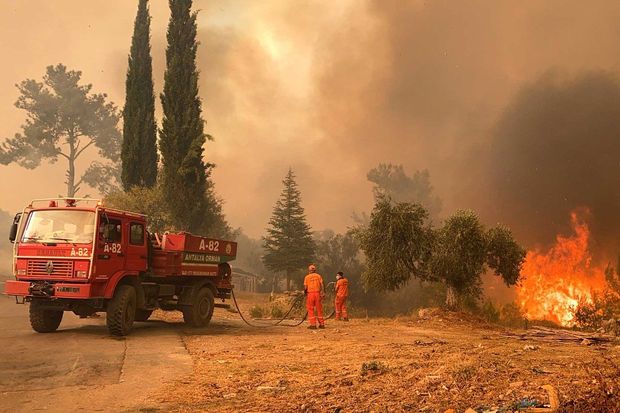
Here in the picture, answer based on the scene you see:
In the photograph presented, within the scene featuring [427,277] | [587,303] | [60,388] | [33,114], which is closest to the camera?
[60,388]

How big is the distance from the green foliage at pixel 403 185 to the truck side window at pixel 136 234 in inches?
2389

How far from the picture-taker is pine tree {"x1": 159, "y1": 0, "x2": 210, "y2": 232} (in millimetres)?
32062

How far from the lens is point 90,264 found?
11.9m

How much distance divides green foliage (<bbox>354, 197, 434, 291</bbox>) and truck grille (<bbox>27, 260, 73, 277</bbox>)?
12100 millimetres

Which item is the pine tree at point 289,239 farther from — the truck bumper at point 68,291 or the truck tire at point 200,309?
the truck bumper at point 68,291

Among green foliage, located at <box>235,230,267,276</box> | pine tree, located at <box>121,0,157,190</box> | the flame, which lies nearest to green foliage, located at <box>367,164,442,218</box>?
green foliage, located at <box>235,230,267,276</box>

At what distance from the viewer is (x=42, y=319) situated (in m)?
12.9

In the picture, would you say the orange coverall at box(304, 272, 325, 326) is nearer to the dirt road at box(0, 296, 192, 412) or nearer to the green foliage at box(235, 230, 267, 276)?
the dirt road at box(0, 296, 192, 412)

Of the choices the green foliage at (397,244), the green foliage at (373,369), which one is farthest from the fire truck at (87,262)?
the green foliage at (397,244)

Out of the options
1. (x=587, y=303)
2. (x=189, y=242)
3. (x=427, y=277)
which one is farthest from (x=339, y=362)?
(x=587, y=303)

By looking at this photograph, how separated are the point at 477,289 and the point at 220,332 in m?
11.0

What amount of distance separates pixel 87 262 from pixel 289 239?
37.0 m

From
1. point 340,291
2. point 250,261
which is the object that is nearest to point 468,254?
point 340,291

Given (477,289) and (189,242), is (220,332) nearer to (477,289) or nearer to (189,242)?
(189,242)
